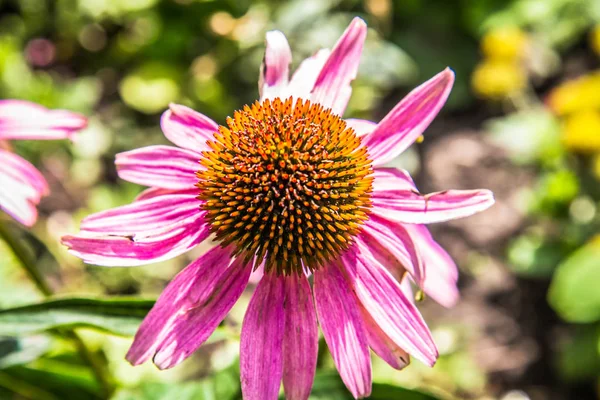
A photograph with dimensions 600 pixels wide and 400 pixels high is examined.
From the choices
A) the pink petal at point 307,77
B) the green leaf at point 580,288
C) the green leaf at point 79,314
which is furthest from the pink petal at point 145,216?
the green leaf at point 580,288

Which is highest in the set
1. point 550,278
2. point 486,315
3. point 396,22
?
point 396,22

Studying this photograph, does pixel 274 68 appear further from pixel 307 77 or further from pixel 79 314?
pixel 79 314

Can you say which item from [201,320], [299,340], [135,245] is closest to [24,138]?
[135,245]

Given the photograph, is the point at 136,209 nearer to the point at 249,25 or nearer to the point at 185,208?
the point at 185,208

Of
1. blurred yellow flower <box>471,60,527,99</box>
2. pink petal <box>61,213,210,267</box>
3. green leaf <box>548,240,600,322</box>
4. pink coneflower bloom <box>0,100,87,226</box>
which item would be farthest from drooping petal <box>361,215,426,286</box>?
blurred yellow flower <box>471,60,527,99</box>

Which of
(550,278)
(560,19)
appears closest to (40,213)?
(550,278)
